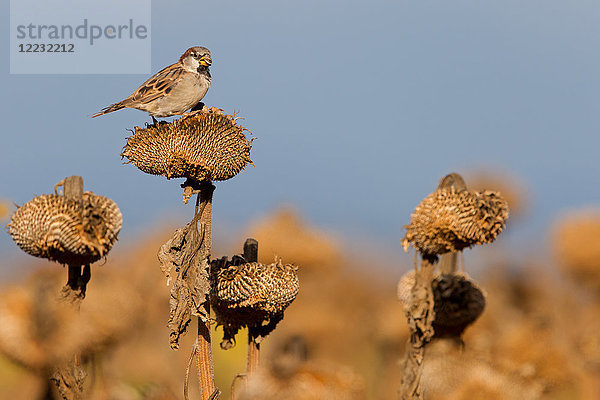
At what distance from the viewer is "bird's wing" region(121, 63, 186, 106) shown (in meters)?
5.71

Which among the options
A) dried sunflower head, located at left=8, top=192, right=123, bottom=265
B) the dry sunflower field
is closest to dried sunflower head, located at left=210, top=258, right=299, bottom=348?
the dry sunflower field

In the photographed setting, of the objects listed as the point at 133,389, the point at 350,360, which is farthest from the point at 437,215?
the point at 350,360

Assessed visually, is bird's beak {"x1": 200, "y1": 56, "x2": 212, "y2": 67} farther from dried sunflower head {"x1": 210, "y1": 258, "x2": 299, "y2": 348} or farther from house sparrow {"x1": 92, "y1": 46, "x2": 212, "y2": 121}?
dried sunflower head {"x1": 210, "y1": 258, "x2": 299, "y2": 348}

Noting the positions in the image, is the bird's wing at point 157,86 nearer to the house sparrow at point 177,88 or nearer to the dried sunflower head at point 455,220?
the house sparrow at point 177,88

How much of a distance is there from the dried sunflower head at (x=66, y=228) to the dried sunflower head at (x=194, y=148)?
45cm

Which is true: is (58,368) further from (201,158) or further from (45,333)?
(201,158)

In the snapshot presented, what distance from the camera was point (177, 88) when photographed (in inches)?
222

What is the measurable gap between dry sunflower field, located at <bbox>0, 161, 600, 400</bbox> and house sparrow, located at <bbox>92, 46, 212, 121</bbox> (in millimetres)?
1010

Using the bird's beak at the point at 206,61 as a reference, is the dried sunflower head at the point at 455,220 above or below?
below

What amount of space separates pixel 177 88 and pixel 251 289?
1383 millimetres

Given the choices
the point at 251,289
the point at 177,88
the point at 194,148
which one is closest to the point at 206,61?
the point at 177,88

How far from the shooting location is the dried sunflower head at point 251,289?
526 cm

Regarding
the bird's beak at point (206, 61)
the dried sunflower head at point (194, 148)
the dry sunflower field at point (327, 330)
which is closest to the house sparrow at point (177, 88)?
the bird's beak at point (206, 61)

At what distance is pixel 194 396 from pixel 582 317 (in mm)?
4060
